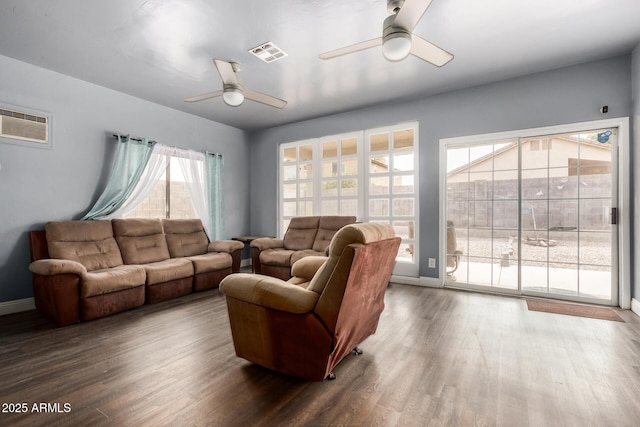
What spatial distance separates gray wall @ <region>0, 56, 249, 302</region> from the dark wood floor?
102cm

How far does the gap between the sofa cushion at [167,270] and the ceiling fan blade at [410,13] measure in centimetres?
355

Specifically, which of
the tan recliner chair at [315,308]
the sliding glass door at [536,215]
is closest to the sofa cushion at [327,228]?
the sliding glass door at [536,215]

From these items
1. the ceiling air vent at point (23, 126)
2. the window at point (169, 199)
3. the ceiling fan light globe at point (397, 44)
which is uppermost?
the ceiling fan light globe at point (397, 44)

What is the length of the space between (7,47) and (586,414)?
559 centimetres

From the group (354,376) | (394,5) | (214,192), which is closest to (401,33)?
(394,5)

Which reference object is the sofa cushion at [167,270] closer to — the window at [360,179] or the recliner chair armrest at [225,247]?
the recliner chair armrest at [225,247]

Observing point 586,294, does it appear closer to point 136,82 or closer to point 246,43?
point 246,43

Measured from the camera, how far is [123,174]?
419 centimetres

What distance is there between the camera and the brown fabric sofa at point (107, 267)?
2.88 meters

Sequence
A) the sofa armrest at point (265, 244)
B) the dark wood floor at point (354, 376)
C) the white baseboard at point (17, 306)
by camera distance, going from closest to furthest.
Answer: the dark wood floor at point (354, 376) → the white baseboard at point (17, 306) → the sofa armrest at point (265, 244)

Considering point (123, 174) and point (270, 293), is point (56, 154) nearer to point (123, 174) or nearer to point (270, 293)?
point (123, 174)

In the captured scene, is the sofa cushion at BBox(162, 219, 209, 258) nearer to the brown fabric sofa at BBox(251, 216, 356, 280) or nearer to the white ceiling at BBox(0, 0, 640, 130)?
the brown fabric sofa at BBox(251, 216, 356, 280)

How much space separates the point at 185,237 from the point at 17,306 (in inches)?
77.4

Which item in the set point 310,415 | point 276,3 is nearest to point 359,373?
point 310,415
